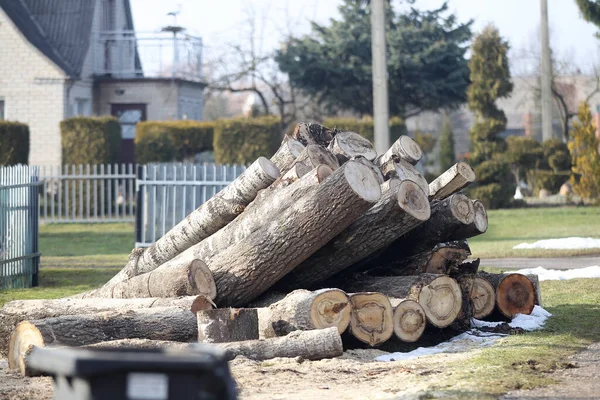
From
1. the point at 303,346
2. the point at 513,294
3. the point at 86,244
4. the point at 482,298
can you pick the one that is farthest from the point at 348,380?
the point at 86,244

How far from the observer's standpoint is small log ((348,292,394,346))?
8.56m

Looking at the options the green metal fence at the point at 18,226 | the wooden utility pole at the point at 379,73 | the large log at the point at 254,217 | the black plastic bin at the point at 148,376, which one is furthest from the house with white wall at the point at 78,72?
the black plastic bin at the point at 148,376

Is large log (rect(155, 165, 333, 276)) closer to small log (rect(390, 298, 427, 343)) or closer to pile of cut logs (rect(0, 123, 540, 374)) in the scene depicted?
pile of cut logs (rect(0, 123, 540, 374))

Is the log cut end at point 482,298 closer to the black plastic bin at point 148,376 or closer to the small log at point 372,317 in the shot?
the small log at point 372,317

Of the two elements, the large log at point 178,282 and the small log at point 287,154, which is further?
the small log at point 287,154

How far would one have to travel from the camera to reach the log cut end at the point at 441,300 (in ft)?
29.7

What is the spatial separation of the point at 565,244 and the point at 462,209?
885 cm

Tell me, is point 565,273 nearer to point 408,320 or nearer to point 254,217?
point 408,320

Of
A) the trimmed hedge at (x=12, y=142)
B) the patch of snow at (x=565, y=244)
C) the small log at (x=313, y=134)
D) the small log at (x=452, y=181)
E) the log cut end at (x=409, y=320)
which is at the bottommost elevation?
the log cut end at (x=409, y=320)

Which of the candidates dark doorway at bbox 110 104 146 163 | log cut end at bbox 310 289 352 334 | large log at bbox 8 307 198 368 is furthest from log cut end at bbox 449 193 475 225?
dark doorway at bbox 110 104 146 163

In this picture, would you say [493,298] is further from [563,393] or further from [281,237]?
[563,393]

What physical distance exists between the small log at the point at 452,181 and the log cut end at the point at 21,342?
467 centimetres

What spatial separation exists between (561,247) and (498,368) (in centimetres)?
1102

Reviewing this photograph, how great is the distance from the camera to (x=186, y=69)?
43875 millimetres
